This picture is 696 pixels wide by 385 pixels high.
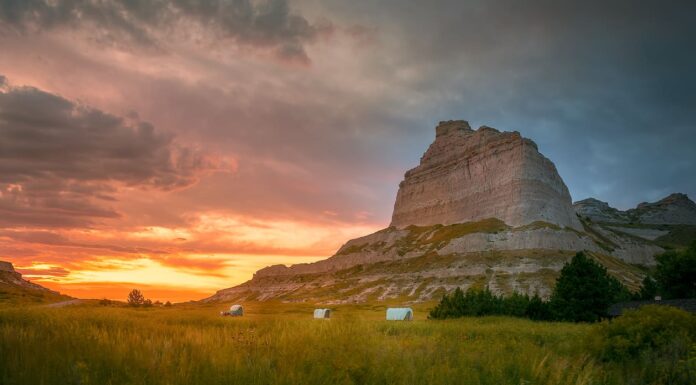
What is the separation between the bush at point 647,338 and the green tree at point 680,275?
5002 cm

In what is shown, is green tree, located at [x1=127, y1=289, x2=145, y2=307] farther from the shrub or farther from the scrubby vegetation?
the scrubby vegetation

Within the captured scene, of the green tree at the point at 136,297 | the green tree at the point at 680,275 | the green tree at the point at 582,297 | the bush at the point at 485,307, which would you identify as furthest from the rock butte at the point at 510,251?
the green tree at the point at 136,297

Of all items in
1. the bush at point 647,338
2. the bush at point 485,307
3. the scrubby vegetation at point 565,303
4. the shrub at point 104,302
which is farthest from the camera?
the bush at point 485,307

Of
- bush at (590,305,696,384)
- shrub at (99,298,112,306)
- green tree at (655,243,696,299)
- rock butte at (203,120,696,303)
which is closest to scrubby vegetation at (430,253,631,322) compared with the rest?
green tree at (655,243,696,299)

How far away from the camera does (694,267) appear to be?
60344 millimetres

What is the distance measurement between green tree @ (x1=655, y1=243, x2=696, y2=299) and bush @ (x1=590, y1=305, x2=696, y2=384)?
164 feet

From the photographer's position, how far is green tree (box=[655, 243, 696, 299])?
60.7 m

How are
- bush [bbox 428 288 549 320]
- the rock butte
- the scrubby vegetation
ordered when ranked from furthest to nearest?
the rock butte < bush [bbox 428 288 549 320] < the scrubby vegetation

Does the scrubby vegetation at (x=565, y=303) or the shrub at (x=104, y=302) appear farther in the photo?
the scrubby vegetation at (x=565, y=303)

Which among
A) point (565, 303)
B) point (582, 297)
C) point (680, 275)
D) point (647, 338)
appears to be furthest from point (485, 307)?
point (647, 338)

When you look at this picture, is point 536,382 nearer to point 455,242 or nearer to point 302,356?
point 302,356

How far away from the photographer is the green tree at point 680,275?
6069 centimetres

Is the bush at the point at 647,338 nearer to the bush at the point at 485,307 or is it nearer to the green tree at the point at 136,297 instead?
the bush at the point at 485,307

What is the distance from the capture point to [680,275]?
61.8 meters
